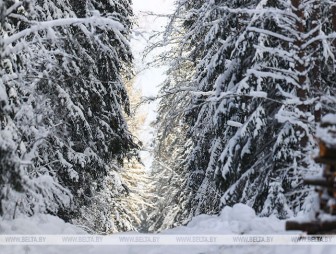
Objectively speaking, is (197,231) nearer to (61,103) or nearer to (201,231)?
(201,231)

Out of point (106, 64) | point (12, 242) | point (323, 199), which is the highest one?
point (106, 64)

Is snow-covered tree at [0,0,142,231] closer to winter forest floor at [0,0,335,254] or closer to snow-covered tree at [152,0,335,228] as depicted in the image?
winter forest floor at [0,0,335,254]

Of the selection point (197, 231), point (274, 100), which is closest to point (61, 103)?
point (274, 100)

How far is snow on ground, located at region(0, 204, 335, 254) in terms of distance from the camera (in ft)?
18.4

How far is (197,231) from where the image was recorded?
632cm

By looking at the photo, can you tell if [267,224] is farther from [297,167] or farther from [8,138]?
[8,138]

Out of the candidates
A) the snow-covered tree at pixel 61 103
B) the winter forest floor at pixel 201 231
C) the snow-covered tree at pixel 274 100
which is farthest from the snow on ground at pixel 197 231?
the snow-covered tree at pixel 274 100

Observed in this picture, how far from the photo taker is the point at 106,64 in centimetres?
1149

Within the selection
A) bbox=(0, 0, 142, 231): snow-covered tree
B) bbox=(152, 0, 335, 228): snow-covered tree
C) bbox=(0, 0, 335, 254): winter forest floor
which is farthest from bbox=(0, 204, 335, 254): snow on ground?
bbox=(152, 0, 335, 228): snow-covered tree

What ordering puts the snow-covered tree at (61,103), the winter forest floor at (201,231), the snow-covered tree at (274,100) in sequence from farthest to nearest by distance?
the snow-covered tree at (274,100), the snow-covered tree at (61,103), the winter forest floor at (201,231)

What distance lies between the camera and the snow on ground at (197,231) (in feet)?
18.4

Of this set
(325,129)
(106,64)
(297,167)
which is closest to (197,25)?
(106,64)

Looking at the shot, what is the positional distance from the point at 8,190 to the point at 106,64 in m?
5.88

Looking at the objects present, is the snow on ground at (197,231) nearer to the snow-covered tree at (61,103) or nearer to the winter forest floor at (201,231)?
the winter forest floor at (201,231)
